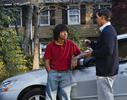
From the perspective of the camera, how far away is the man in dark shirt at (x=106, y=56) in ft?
10.4

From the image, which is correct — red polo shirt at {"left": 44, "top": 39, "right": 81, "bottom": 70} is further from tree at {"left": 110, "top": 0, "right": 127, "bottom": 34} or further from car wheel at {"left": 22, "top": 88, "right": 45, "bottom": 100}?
tree at {"left": 110, "top": 0, "right": 127, "bottom": 34}

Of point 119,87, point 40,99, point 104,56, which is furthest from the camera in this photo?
point 40,99

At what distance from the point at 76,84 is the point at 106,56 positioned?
107cm

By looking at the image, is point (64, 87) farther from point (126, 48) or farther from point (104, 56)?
point (126, 48)

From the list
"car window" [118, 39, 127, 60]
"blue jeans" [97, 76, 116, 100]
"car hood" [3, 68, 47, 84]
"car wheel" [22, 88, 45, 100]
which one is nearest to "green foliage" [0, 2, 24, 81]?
"car hood" [3, 68, 47, 84]

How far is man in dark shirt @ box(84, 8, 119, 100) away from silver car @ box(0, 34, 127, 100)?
714 millimetres

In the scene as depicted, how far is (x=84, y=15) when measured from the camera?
1727cm

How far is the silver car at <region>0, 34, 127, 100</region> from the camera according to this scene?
398cm

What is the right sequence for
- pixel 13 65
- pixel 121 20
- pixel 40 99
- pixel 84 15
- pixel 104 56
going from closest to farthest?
pixel 104 56 < pixel 40 99 < pixel 13 65 < pixel 121 20 < pixel 84 15

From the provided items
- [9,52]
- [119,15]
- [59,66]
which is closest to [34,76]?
[59,66]

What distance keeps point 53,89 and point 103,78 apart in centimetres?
90

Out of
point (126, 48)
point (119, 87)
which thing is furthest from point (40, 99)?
point (126, 48)

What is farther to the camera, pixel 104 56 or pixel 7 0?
pixel 7 0

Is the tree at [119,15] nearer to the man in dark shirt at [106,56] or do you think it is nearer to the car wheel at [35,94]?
the car wheel at [35,94]
